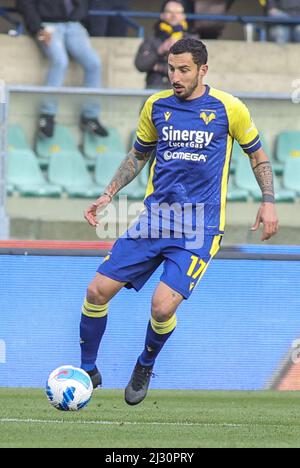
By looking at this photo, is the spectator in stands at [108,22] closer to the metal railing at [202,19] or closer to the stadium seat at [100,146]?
the metal railing at [202,19]

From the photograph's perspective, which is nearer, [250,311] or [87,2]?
[250,311]

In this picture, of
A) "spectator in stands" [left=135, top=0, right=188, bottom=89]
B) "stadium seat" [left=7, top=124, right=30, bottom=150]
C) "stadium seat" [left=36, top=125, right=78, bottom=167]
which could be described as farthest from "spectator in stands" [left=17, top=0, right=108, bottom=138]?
"stadium seat" [left=7, top=124, right=30, bottom=150]

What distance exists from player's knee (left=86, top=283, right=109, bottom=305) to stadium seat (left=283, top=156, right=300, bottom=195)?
15.8ft

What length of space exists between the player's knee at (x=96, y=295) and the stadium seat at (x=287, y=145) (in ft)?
16.4

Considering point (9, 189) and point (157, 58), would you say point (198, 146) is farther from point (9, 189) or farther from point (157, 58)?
point (157, 58)

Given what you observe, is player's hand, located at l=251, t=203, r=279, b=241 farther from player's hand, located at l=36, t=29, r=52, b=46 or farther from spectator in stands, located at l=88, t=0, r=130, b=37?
spectator in stands, located at l=88, t=0, r=130, b=37

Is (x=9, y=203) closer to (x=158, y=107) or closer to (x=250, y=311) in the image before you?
(x=250, y=311)

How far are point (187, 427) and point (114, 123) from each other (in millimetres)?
5295

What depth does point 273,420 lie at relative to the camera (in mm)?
6977

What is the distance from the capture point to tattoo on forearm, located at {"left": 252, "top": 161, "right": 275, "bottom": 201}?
22.8ft

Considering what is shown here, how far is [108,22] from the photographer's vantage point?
45.0 ft

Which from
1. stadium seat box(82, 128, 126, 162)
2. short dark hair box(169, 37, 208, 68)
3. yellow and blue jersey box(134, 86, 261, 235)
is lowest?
stadium seat box(82, 128, 126, 162)
